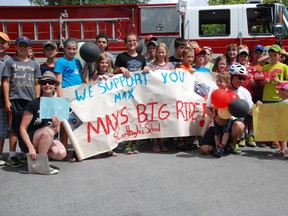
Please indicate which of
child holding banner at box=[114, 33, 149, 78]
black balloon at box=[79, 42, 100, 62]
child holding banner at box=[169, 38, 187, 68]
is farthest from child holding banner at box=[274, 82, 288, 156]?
black balloon at box=[79, 42, 100, 62]

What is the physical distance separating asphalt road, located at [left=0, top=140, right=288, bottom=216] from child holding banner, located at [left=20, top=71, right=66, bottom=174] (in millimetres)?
309

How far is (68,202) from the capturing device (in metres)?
3.89

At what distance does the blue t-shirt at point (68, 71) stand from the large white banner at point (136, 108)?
0.20m

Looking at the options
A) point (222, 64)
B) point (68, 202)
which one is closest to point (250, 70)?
point (222, 64)

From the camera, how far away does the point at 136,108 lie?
5.99 meters

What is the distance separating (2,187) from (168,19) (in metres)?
7.72

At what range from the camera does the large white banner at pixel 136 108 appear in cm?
556

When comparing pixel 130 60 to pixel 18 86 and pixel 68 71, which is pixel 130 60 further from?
pixel 18 86

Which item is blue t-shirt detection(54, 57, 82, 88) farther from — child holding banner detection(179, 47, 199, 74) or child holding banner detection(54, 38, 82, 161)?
child holding banner detection(179, 47, 199, 74)

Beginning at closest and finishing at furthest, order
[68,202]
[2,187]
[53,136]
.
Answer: [68,202]
[2,187]
[53,136]

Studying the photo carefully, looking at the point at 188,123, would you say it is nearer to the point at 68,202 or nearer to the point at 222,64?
the point at 222,64

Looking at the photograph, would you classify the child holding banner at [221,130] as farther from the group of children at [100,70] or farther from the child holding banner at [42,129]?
the child holding banner at [42,129]

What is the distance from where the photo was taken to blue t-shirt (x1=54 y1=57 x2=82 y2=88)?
19.0ft

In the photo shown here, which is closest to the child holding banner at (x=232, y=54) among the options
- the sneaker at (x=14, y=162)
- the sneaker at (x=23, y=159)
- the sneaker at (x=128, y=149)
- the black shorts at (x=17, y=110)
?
the sneaker at (x=128, y=149)
